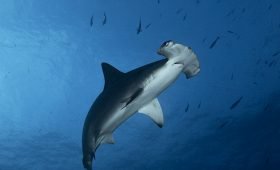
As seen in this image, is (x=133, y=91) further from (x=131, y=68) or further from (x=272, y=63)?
(x=272, y=63)

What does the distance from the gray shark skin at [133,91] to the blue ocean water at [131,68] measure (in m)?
6.30


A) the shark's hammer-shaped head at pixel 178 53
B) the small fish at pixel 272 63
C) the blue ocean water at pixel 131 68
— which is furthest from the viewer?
the small fish at pixel 272 63

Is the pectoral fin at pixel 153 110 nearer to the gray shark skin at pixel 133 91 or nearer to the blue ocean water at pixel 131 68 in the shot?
the gray shark skin at pixel 133 91

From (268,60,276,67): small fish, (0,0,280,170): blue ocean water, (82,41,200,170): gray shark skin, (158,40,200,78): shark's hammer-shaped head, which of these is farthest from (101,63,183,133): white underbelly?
(268,60,276,67): small fish

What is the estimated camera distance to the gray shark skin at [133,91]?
15.1ft

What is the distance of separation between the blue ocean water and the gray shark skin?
6.30 metres

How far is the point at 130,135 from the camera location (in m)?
24.1

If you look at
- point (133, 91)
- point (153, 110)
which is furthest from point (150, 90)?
point (153, 110)

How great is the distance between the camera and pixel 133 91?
4812 mm

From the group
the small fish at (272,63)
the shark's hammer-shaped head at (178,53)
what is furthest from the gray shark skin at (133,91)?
the small fish at (272,63)

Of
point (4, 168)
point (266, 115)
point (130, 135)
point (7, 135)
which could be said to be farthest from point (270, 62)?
point (4, 168)

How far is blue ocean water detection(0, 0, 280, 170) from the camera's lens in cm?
1408

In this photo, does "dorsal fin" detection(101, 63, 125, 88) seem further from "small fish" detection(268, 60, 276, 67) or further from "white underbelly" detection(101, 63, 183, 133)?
"small fish" detection(268, 60, 276, 67)

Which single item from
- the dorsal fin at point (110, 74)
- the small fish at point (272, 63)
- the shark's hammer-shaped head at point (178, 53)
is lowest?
the shark's hammer-shaped head at point (178, 53)
